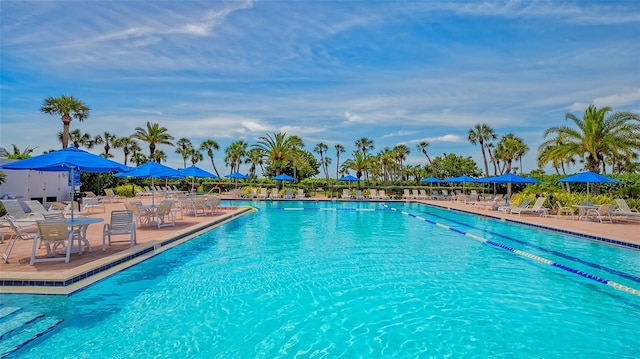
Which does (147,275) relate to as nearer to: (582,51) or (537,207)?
(537,207)

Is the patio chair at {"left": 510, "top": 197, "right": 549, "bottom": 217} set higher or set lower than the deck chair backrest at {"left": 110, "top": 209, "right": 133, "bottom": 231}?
lower

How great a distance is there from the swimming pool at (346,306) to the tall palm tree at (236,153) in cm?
5026

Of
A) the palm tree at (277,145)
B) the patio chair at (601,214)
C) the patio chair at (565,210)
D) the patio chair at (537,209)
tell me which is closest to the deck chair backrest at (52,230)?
the patio chair at (601,214)

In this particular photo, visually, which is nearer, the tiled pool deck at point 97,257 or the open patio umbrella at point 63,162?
the tiled pool deck at point 97,257

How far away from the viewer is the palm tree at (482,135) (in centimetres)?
4766

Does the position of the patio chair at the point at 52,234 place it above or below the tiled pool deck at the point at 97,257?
above

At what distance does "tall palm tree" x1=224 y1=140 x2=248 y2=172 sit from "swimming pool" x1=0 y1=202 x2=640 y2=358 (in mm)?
50257

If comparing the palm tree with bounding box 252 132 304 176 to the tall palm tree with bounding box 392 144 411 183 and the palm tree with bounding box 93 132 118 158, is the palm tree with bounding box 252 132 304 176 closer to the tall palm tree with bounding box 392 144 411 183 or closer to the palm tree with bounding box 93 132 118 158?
the palm tree with bounding box 93 132 118 158

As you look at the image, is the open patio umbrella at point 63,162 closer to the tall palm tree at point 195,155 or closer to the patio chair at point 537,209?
the patio chair at point 537,209

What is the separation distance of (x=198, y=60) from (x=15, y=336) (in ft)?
52.5

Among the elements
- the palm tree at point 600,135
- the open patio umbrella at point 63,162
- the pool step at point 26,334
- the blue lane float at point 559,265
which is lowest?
the blue lane float at point 559,265

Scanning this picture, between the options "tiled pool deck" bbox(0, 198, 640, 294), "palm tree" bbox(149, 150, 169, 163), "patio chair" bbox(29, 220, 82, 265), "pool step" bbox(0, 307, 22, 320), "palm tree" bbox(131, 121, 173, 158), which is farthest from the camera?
"palm tree" bbox(149, 150, 169, 163)

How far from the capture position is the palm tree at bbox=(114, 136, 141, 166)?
159 feet

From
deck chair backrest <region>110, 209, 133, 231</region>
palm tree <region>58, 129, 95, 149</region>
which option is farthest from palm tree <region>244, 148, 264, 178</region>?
deck chair backrest <region>110, 209, 133, 231</region>
